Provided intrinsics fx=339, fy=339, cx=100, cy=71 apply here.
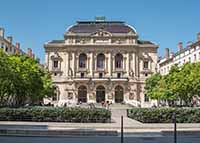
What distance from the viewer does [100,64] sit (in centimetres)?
9612

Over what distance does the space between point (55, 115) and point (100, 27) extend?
237ft

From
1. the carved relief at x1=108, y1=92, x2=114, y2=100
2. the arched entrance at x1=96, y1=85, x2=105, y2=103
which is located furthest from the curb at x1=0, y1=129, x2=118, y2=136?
the arched entrance at x1=96, y1=85, x2=105, y2=103

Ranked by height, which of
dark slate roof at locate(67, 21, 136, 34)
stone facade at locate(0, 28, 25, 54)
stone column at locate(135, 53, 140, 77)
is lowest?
stone column at locate(135, 53, 140, 77)

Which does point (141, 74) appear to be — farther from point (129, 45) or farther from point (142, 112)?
point (142, 112)

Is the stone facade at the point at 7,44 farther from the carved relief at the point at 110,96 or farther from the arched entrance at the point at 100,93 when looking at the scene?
the carved relief at the point at 110,96

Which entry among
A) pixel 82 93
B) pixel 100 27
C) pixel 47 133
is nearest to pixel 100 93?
pixel 82 93

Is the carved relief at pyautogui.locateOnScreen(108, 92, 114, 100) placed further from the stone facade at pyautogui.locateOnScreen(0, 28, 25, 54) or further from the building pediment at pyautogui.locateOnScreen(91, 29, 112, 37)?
the stone facade at pyautogui.locateOnScreen(0, 28, 25, 54)

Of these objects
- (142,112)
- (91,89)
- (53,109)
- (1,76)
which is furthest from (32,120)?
(91,89)

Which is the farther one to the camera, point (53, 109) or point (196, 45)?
point (196, 45)

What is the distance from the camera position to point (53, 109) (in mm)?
27125

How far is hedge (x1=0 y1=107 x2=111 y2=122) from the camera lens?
26906mm

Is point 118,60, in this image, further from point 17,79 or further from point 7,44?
point 17,79

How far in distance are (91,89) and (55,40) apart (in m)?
20.2

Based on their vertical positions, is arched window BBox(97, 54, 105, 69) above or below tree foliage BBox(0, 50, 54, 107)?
above
